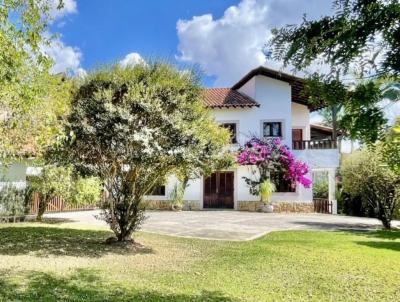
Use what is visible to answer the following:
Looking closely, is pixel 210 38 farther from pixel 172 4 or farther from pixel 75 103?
pixel 75 103

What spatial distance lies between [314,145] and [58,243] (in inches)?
847

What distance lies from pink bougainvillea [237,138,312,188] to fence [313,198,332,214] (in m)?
1.61

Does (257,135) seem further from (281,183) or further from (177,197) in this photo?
(177,197)

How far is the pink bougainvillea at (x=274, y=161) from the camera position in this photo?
28.2 meters

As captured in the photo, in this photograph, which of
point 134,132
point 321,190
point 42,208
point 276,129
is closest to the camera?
point 134,132

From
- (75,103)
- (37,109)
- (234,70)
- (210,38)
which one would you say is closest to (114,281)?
(37,109)

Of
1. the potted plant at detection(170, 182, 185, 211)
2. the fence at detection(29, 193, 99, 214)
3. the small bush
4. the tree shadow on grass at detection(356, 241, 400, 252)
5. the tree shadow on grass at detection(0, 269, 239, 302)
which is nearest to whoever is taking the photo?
the tree shadow on grass at detection(0, 269, 239, 302)

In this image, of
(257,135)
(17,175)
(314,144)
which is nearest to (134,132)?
(17,175)

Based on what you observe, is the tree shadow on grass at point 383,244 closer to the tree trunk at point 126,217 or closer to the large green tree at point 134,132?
the large green tree at point 134,132

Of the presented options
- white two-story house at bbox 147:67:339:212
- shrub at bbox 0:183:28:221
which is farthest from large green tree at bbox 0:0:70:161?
white two-story house at bbox 147:67:339:212

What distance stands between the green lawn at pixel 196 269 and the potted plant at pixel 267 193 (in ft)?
45.2

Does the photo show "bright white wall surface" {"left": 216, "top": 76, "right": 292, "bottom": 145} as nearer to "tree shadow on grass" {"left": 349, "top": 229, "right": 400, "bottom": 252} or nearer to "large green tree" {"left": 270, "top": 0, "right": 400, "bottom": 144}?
"tree shadow on grass" {"left": 349, "top": 229, "right": 400, "bottom": 252}

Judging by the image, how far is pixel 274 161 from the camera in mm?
28453

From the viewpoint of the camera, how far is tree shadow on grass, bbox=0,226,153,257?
35.6ft
